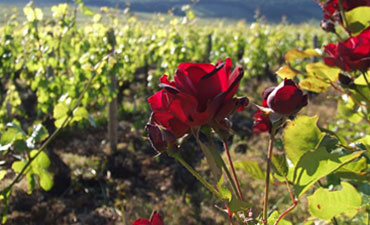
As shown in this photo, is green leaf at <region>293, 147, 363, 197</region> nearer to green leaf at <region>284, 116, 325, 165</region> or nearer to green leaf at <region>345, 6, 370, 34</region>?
green leaf at <region>284, 116, 325, 165</region>

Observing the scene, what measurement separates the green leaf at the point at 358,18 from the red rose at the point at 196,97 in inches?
18.1

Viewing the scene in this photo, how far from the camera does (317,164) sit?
48 centimetres

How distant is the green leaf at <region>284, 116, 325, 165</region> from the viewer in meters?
0.54

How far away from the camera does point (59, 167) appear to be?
3264 millimetres

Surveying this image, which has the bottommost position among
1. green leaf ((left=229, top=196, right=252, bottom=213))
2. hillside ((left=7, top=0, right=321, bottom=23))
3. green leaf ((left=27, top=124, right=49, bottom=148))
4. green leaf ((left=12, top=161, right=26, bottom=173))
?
hillside ((left=7, top=0, right=321, bottom=23))

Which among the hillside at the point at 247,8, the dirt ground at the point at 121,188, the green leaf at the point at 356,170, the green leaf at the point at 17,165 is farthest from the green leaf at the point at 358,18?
the hillside at the point at 247,8

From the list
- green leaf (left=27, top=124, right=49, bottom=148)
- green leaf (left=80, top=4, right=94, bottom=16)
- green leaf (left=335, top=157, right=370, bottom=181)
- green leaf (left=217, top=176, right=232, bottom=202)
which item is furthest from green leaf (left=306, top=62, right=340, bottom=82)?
green leaf (left=80, top=4, right=94, bottom=16)

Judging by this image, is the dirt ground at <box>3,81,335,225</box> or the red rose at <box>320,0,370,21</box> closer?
the red rose at <box>320,0,370,21</box>

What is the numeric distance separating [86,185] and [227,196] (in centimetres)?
284

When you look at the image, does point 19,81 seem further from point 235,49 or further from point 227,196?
point 227,196

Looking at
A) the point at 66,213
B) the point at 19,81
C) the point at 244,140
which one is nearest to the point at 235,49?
the point at 244,140

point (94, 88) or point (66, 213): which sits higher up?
point (94, 88)

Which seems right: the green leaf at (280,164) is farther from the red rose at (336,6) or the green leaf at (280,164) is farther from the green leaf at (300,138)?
the red rose at (336,6)

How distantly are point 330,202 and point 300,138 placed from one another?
10 centimetres
